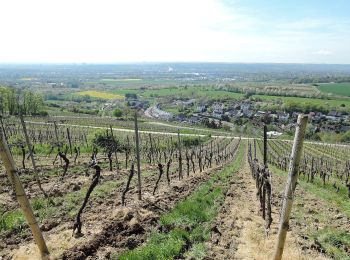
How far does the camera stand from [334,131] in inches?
4857

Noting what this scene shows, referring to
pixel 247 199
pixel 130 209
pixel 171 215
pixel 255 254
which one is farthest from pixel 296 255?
pixel 247 199

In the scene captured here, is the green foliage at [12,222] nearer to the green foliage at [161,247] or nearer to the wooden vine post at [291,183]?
the green foliage at [161,247]

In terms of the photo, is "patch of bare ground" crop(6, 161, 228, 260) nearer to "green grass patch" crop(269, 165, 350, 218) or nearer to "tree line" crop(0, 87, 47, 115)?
"green grass patch" crop(269, 165, 350, 218)

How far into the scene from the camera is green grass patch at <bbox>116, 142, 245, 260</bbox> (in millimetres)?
8859

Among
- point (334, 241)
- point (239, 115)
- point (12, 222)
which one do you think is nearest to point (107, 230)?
point (12, 222)

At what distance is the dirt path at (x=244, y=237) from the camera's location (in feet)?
30.7

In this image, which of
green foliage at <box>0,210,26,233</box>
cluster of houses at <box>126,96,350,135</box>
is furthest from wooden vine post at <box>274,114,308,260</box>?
cluster of houses at <box>126,96,350,135</box>

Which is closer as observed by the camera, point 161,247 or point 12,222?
point 161,247

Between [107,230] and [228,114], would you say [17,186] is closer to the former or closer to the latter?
[107,230]

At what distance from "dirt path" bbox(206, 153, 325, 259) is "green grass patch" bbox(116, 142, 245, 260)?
0.34 meters

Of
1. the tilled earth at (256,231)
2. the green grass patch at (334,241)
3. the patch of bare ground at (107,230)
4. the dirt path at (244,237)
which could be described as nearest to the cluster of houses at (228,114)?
the tilled earth at (256,231)

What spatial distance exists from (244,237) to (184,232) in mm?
2032

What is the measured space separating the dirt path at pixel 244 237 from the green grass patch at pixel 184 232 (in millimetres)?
342

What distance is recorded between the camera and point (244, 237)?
10781 mm
